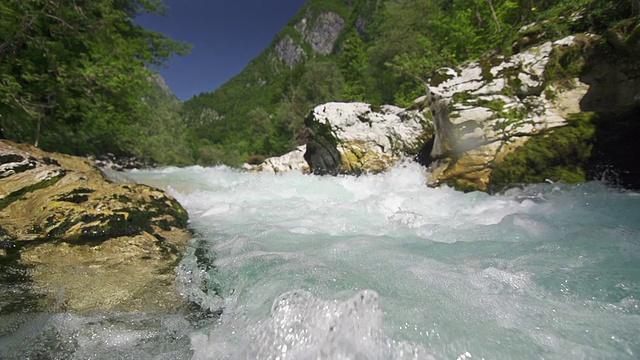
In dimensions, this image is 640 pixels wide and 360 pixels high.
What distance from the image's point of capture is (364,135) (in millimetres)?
10070

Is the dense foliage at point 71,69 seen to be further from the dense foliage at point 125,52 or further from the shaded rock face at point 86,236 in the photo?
the shaded rock face at point 86,236

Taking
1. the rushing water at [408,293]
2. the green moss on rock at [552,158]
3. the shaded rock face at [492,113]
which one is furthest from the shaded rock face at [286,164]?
the rushing water at [408,293]

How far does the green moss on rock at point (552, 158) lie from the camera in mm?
5180

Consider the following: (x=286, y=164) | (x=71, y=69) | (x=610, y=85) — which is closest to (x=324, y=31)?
(x=286, y=164)

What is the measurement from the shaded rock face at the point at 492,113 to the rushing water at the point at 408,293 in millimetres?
1965

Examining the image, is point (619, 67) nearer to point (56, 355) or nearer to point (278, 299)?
point (278, 299)

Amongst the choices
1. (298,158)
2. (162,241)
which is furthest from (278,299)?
(298,158)

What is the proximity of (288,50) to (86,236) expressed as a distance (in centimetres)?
17618

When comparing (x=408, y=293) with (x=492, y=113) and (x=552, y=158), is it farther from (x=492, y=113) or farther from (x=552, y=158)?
(x=492, y=113)

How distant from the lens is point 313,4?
179 metres

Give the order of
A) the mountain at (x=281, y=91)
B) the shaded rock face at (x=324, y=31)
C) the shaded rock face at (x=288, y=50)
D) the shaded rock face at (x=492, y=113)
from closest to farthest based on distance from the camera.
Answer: the shaded rock face at (x=492, y=113), the mountain at (x=281, y=91), the shaded rock face at (x=288, y=50), the shaded rock face at (x=324, y=31)

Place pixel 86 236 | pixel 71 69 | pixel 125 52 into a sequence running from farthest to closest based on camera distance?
pixel 125 52 < pixel 71 69 < pixel 86 236

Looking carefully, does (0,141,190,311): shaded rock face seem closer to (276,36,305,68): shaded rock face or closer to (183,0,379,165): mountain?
(183,0,379,165): mountain

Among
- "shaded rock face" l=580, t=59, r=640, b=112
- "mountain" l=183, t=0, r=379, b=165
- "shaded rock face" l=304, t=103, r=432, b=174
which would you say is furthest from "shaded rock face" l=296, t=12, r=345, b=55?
"shaded rock face" l=580, t=59, r=640, b=112
